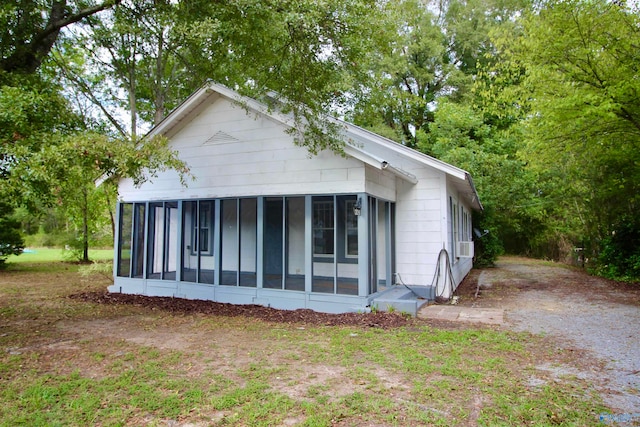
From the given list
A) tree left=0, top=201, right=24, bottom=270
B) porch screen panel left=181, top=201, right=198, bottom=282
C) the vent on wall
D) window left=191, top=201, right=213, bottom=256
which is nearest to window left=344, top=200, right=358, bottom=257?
the vent on wall

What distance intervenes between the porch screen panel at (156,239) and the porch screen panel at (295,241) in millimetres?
3800

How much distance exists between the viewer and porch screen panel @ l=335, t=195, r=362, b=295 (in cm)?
776

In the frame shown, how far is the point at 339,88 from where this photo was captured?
27.1 ft

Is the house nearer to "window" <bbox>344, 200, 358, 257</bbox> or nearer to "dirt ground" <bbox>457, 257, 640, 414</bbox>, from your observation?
"window" <bbox>344, 200, 358, 257</bbox>

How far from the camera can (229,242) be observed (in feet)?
29.6

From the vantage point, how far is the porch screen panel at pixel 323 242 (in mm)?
7922

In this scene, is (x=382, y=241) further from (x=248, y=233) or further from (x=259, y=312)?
(x=259, y=312)

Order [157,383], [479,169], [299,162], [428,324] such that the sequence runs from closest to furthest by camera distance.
A: [157,383], [428,324], [299,162], [479,169]

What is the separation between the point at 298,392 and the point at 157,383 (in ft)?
5.09

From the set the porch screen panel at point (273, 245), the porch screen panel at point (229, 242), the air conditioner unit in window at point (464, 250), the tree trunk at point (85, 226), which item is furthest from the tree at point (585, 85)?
the tree trunk at point (85, 226)

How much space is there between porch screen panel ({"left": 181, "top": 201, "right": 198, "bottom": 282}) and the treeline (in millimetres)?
890

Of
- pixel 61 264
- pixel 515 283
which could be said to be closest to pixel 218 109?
pixel 515 283

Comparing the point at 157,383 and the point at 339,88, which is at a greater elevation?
the point at 339,88

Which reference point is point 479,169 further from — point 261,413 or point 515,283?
point 261,413
